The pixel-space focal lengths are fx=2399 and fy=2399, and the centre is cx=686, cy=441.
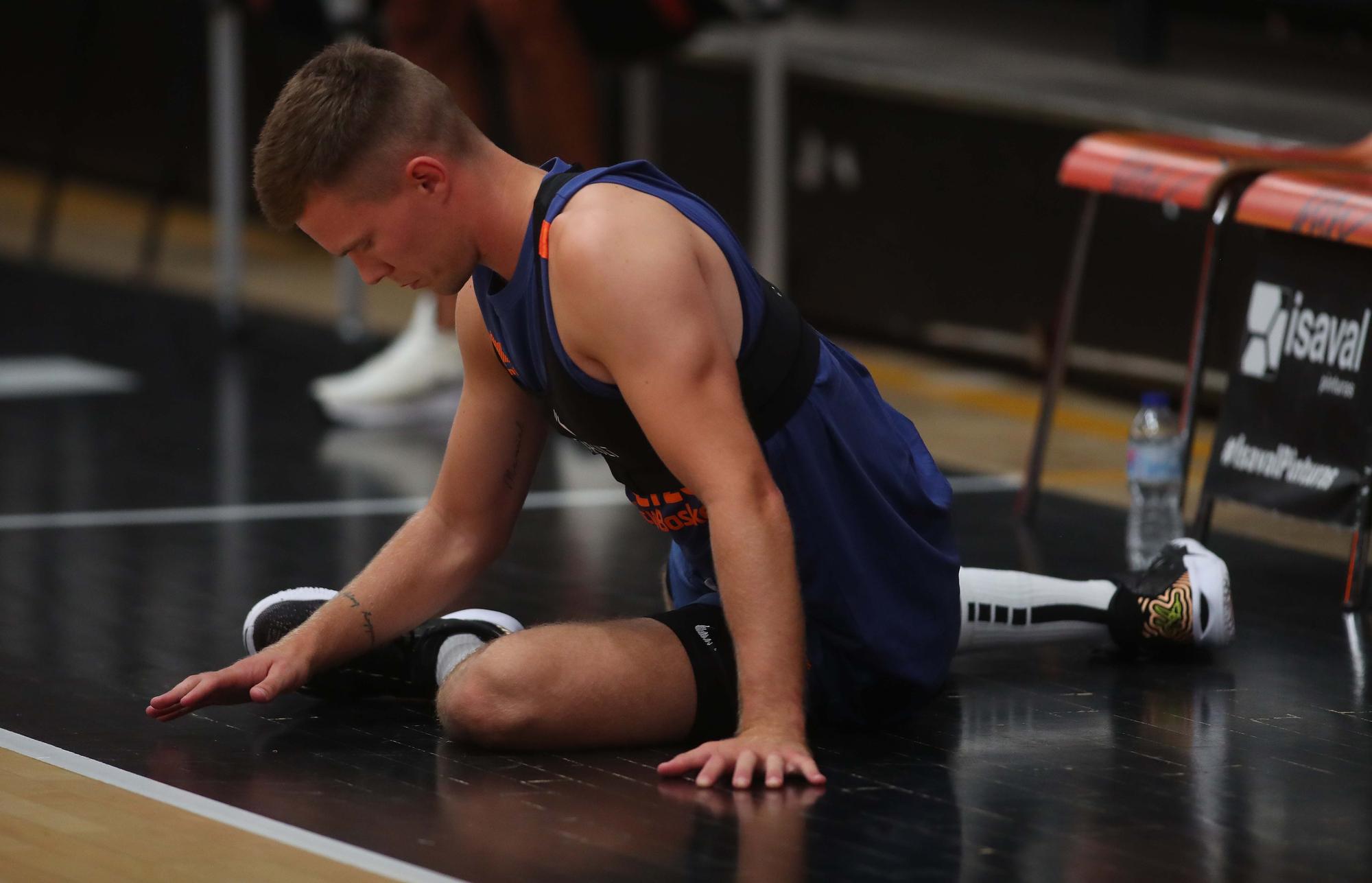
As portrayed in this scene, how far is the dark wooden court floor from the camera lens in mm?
2953

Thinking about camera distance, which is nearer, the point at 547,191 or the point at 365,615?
the point at 547,191

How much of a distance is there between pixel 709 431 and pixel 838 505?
402mm

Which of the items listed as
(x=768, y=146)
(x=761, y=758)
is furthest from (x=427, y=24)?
(x=761, y=758)

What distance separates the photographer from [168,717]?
337 centimetres

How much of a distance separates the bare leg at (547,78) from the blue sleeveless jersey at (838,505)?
121 inches

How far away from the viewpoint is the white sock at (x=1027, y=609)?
12.6 ft

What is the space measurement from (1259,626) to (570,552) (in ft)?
4.53

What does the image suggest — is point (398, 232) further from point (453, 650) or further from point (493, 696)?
point (453, 650)

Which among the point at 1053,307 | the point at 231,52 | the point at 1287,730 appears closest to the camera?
the point at 1287,730

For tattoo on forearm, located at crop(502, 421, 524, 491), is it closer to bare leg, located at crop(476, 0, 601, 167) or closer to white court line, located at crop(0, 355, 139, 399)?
bare leg, located at crop(476, 0, 601, 167)

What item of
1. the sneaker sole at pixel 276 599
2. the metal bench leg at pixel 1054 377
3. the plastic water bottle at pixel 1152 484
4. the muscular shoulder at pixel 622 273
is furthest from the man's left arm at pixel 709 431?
the metal bench leg at pixel 1054 377

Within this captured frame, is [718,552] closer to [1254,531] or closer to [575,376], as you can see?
[575,376]

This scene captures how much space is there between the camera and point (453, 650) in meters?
3.56

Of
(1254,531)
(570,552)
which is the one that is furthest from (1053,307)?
(570,552)
